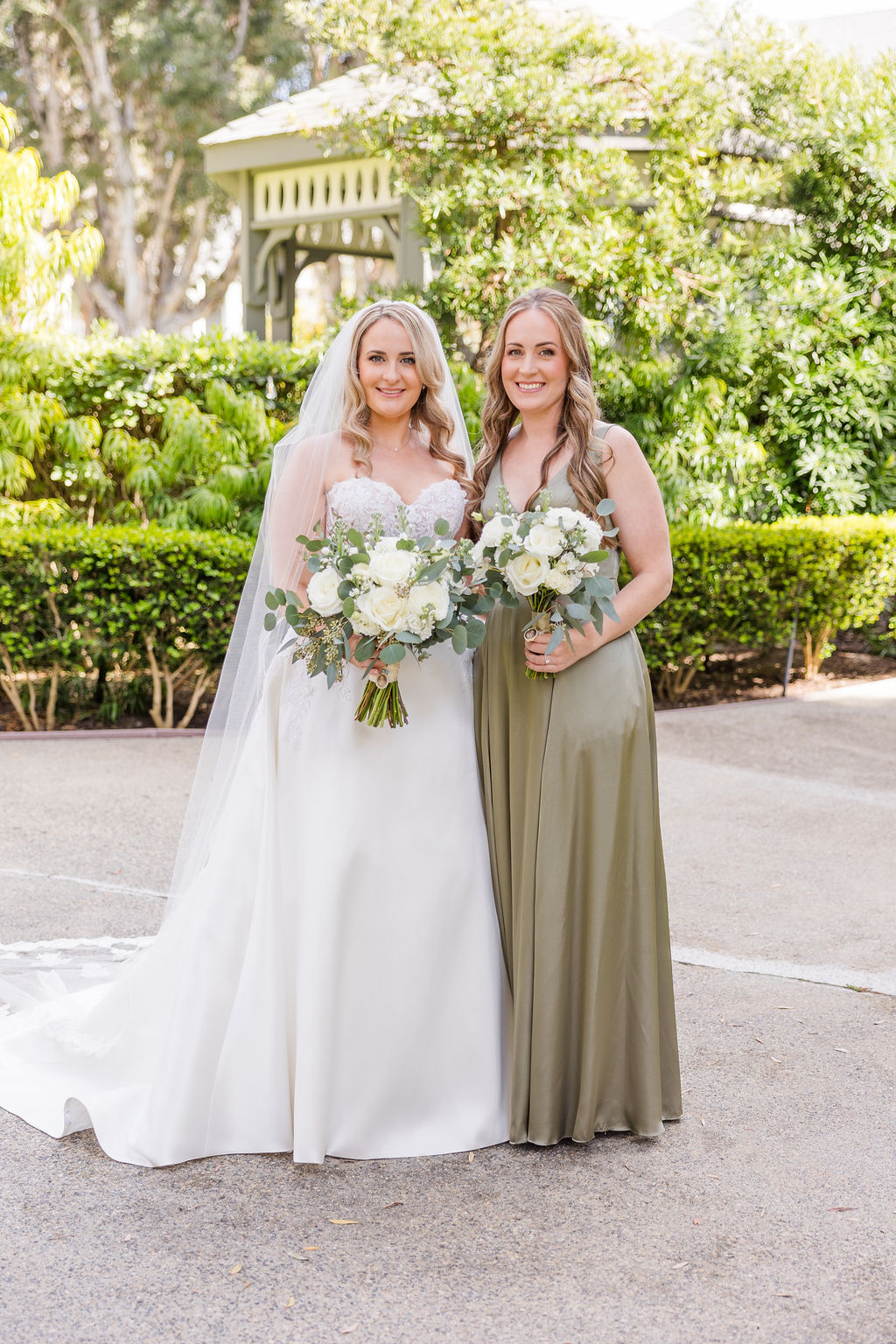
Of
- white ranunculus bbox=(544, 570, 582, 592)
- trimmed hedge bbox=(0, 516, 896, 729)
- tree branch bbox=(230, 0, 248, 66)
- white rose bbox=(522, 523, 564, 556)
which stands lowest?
trimmed hedge bbox=(0, 516, 896, 729)

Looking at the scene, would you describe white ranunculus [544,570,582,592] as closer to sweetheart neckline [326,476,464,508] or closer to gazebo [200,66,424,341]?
sweetheart neckline [326,476,464,508]

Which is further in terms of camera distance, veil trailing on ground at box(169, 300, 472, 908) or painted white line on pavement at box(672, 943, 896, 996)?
painted white line on pavement at box(672, 943, 896, 996)

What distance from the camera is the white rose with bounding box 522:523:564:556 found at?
2844mm

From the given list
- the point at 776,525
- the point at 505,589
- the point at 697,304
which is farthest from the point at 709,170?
the point at 505,589

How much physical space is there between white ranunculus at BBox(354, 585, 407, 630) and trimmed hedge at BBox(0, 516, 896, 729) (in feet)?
15.7

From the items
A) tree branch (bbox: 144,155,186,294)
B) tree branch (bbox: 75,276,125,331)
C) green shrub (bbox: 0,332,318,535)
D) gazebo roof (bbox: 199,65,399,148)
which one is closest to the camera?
green shrub (bbox: 0,332,318,535)

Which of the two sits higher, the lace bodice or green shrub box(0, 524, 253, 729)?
the lace bodice

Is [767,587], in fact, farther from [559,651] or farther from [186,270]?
[186,270]

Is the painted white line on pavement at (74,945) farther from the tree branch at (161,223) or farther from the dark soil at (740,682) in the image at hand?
the tree branch at (161,223)

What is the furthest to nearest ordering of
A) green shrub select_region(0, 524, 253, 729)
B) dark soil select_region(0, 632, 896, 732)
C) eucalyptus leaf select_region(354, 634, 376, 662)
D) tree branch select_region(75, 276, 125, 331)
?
tree branch select_region(75, 276, 125, 331) < dark soil select_region(0, 632, 896, 732) < green shrub select_region(0, 524, 253, 729) < eucalyptus leaf select_region(354, 634, 376, 662)

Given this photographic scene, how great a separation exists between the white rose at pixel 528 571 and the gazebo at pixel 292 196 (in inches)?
330

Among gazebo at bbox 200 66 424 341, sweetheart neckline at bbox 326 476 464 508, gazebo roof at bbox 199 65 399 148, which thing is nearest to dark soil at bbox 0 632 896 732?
gazebo at bbox 200 66 424 341

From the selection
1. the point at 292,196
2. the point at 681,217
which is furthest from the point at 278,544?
the point at 292,196

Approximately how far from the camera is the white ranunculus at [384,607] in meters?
2.83
